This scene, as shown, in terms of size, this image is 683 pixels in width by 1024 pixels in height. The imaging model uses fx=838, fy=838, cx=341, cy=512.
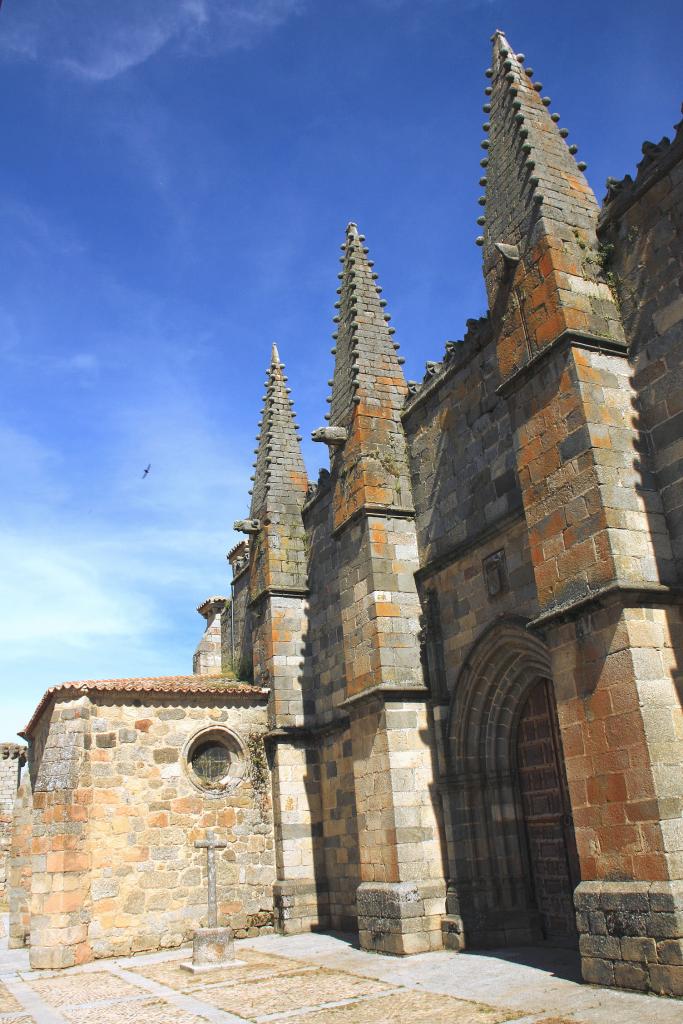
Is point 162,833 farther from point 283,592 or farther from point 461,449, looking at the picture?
point 461,449

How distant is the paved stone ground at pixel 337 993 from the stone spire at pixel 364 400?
5.59m

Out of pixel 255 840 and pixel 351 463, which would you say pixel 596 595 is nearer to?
pixel 351 463

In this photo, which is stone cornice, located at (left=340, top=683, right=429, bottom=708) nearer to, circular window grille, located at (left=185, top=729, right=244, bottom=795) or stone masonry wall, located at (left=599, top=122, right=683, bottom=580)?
circular window grille, located at (left=185, top=729, right=244, bottom=795)

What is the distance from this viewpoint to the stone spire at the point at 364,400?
38.0ft

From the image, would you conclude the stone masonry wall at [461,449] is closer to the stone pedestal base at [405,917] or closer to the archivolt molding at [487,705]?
the archivolt molding at [487,705]

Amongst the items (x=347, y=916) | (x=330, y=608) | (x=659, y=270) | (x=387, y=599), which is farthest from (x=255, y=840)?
(x=659, y=270)

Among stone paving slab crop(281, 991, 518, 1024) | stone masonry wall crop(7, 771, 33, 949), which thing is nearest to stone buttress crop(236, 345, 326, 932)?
stone masonry wall crop(7, 771, 33, 949)

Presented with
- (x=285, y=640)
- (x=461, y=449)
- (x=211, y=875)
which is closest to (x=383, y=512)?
(x=461, y=449)

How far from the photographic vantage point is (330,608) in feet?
45.7

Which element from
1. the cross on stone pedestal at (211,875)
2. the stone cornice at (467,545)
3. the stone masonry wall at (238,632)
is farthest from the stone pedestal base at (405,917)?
the stone masonry wall at (238,632)

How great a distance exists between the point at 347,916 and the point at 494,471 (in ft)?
23.1

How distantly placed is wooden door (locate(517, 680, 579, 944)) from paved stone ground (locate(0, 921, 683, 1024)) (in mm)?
502

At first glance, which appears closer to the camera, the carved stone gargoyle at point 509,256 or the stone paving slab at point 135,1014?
the stone paving slab at point 135,1014

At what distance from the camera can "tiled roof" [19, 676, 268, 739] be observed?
12.6 metres
